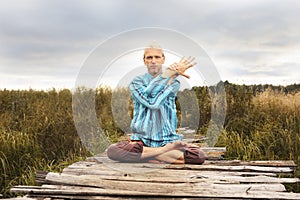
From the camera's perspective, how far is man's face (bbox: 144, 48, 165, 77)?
436 centimetres

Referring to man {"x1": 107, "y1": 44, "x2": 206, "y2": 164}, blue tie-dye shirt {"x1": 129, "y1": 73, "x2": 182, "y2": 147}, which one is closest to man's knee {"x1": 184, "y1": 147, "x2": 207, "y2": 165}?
man {"x1": 107, "y1": 44, "x2": 206, "y2": 164}

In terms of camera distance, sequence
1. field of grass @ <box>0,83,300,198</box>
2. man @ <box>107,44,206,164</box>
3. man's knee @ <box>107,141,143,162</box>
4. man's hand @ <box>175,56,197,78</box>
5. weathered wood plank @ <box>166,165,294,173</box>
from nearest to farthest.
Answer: man's hand @ <box>175,56,197,78</box> → weathered wood plank @ <box>166,165,294,173</box> → man @ <box>107,44,206,164</box> → man's knee @ <box>107,141,143,162</box> → field of grass @ <box>0,83,300,198</box>

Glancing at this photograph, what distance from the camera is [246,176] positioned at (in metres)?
4.11

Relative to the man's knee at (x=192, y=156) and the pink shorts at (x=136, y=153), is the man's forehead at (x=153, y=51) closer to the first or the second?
the pink shorts at (x=136, y=153)

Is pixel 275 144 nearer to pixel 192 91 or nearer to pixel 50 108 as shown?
pixel 192 91

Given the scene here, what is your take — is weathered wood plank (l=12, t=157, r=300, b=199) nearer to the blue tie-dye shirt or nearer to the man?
the man

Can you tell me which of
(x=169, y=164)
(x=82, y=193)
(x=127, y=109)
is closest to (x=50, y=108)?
(x=127, y=109)

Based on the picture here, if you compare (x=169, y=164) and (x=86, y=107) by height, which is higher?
(x=86, y=107)

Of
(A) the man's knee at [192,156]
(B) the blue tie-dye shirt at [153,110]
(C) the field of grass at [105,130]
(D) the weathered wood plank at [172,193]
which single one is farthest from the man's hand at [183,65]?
(D) the weathered wood plank at [172,193]

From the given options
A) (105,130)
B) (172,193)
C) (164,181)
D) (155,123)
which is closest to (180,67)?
(155,123)

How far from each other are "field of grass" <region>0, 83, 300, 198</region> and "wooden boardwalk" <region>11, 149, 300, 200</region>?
66cm

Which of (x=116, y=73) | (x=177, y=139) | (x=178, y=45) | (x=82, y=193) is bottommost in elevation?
(x=82, y=193)

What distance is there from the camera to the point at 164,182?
3783 mm

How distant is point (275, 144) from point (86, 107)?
280 cm
